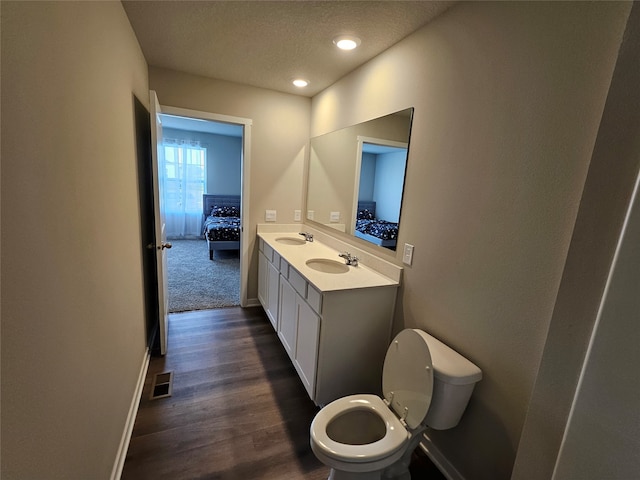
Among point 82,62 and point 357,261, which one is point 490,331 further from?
point 82,62

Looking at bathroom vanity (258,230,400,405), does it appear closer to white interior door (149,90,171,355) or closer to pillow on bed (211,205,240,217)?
white interior door (149,90,171,355)

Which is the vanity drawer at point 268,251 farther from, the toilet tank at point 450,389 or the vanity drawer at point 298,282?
the toilet tank at point 450,389

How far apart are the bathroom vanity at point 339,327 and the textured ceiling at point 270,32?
1.49 metres

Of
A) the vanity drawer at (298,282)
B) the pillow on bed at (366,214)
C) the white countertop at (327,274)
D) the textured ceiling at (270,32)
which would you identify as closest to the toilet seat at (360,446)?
the white countertop at (327,274)

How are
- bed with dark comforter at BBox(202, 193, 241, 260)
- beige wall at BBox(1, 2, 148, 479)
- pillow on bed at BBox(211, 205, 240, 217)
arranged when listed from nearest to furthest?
beige wall at BBox(1, 2, 148, 479), bed with dark comforter at BBox(202, 193, 241, 260), pillow on bed at BBox(211, 205, 240, 217)

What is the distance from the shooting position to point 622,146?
695mm

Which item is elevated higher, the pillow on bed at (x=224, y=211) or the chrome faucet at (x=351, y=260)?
the chrome faucet at (x=351, y=260)

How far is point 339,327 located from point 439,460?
0.86 metres

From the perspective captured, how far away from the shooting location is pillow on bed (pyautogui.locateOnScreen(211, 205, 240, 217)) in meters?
6.46

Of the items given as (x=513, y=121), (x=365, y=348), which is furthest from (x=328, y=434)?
(x=513, y=121)

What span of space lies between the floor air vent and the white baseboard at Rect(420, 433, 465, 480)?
1.64 metres

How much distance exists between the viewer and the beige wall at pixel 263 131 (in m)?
2.74

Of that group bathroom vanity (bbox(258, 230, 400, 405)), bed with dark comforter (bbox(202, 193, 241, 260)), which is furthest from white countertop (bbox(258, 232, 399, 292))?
bed with dark comforter (bbox(202, 193, 241, 260))

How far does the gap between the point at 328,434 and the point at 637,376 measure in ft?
3.82
